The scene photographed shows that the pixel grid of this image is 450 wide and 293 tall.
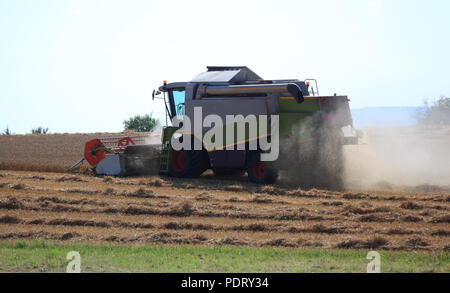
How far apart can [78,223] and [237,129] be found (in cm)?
603

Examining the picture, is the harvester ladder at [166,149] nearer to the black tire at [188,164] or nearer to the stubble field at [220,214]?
the black tire at [188,164]

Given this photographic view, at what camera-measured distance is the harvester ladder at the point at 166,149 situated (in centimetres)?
1809

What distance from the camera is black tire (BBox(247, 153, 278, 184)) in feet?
53.2

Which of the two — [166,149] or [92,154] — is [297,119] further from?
[92,154]

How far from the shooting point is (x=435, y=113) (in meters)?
44.1

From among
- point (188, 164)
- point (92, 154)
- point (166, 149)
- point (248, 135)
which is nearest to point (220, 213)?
point (248, 135)

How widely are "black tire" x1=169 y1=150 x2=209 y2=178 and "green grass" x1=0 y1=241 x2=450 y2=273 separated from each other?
Answer: 835 cm

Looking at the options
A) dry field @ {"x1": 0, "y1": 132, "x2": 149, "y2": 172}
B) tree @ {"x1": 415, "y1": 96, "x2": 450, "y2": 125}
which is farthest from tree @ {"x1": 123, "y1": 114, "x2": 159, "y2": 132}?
tree @ {"x1": 415, "y1": 96, "x2": 450, "y2": 125}

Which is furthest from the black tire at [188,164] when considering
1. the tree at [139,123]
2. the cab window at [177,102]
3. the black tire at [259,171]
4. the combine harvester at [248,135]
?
the tree at [139,123]

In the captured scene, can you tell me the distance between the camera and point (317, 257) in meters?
8.52

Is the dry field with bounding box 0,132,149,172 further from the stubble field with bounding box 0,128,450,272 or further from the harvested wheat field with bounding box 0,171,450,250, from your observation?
the harvested wheat field with bounding box 0,171,450,250

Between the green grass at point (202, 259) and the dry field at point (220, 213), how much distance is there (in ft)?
2.21

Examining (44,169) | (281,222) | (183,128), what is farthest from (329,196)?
(44,169)

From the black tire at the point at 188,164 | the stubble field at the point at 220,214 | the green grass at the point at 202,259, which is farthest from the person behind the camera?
the black tire at the point at 188,164
